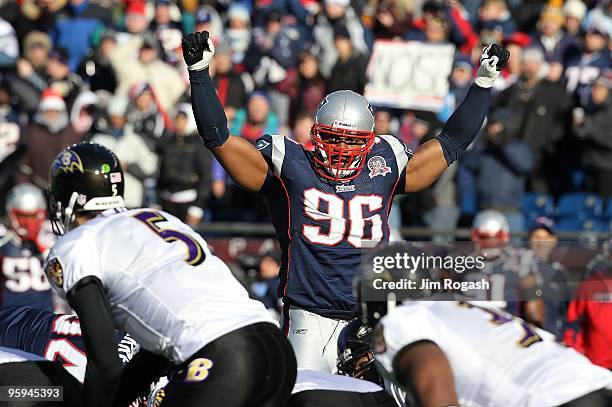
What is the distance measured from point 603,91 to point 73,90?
6.02 meters

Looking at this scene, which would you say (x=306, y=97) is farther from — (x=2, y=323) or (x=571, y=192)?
(x=2, y=323)

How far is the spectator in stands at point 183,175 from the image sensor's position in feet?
41.1

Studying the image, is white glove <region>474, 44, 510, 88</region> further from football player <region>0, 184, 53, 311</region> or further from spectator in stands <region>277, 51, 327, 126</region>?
spectator in stands <region>277, 51, 327, 126</region>

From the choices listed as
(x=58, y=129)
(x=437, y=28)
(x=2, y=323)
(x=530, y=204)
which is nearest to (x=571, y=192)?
(x=530, y=204)

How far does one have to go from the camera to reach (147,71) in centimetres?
1373

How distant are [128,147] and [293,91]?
198 cm

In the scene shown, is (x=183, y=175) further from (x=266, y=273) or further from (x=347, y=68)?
(x=347, y=68)

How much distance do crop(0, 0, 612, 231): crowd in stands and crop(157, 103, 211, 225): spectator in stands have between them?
15 mm

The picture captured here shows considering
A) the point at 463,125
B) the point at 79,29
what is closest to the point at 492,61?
the point at 463,125

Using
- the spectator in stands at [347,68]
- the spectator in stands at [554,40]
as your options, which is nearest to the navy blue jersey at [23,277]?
the spectator in stands at [347,68]

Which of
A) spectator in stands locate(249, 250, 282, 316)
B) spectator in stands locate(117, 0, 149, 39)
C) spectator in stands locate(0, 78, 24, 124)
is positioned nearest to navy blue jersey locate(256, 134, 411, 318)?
spectator in stands locate(249, 250, 282, 316)

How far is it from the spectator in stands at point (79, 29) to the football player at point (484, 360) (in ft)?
34.8

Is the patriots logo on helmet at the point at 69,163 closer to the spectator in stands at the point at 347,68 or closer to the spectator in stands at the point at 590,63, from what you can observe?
the spectator in stands at the point at 347,68

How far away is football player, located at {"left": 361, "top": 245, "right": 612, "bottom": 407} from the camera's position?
4.82 m
